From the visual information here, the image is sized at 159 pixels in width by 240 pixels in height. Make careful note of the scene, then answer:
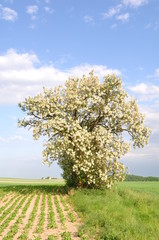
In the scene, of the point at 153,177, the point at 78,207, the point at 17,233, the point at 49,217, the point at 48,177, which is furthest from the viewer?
the point at 48,177

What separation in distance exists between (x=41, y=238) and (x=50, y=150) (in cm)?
1951

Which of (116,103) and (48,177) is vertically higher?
(116,103)

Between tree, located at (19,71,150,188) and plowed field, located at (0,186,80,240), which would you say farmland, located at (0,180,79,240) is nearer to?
plowed field, located at (0,186,80,240)

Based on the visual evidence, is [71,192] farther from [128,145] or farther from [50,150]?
[128,145]

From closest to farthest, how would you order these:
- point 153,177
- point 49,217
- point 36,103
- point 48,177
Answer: point 49,217, point 36,103, point 153,177, point 48,177

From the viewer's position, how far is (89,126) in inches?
1469

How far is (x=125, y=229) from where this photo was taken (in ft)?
52.7

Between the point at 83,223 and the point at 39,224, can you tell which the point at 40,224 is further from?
the point at 83,223

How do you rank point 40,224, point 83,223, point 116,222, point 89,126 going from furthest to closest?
point 89,126, point 83,223, point 40,224, point 116,222

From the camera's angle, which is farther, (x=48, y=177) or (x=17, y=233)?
(x=48, y=177)

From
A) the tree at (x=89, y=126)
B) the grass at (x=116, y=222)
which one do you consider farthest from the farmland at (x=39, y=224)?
the tree at (x=89, y=126)

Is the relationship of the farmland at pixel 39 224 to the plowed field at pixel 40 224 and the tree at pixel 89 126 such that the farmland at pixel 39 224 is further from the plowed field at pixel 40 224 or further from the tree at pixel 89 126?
the tree at pixel 89 126

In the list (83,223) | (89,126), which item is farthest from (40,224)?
(89,126)

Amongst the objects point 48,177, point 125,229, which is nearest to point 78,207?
point 125,229
